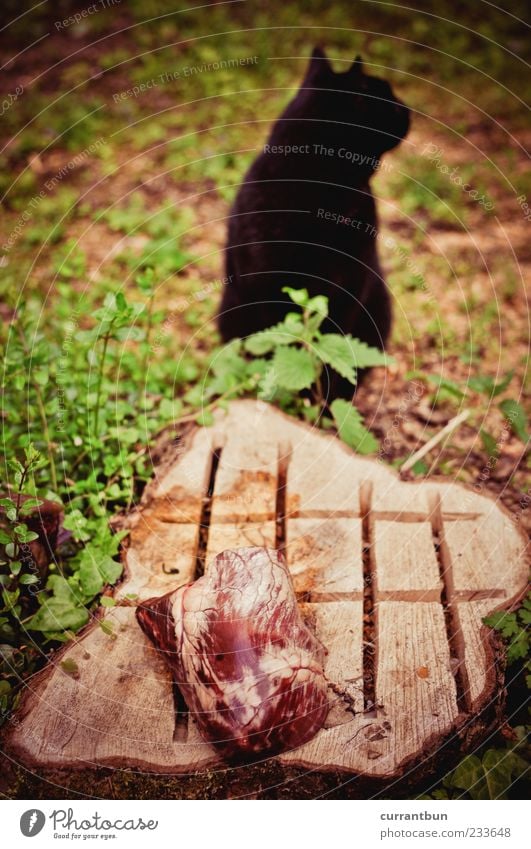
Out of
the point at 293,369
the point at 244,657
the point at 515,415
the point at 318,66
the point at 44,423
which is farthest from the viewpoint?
the point at 515,415

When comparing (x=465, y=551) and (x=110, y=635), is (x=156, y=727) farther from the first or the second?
(x=465, y=551)

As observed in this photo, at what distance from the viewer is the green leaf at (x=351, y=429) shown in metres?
2.47

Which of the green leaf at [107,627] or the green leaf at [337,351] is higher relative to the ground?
the green leaf at [337,351]

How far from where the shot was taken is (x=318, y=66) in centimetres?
273

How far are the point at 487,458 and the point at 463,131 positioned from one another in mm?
3049

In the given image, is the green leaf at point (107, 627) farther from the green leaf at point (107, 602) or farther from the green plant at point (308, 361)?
the green plant at point (308, 361)

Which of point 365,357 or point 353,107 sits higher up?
point 353,107

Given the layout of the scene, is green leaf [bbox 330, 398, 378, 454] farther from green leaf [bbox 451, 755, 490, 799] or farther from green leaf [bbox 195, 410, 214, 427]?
green leaf [bbox 451, 755, 490, 799]

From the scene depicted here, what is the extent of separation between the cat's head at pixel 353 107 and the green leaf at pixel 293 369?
90 centimetres

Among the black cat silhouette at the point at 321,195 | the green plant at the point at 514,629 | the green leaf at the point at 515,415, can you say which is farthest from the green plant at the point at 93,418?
the green plant at the point at 514,629

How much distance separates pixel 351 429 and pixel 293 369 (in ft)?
1.04

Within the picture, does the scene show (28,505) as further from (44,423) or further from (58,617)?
(44,423)
